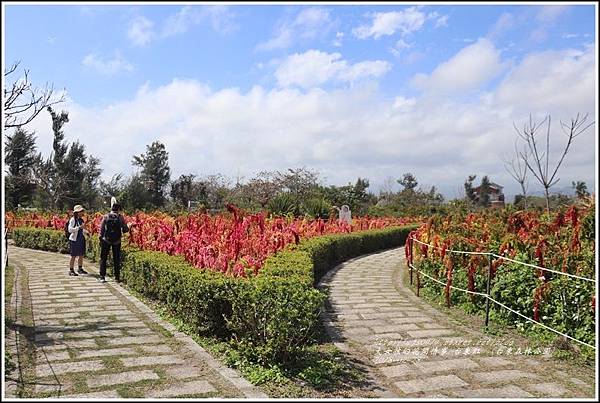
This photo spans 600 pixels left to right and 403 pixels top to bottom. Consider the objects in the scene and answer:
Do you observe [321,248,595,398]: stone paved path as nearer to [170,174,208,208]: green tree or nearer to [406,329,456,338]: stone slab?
[406,329,456,338]: stone slab

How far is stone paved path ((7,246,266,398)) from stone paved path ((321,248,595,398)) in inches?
54.0

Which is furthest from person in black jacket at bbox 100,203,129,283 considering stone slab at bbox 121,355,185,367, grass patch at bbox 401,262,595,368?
grass patch at bbox 401,262,595,368

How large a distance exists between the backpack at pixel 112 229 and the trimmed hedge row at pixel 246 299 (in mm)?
843

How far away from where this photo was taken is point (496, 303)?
6148 millimetres

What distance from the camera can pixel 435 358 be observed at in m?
4.77

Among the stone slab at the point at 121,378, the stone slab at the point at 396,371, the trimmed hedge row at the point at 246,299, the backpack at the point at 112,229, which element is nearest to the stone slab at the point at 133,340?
the trimmed hedge row at the point at 246,299

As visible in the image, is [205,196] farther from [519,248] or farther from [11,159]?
[519,248]

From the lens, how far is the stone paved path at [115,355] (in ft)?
12.5

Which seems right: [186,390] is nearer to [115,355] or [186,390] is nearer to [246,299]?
[246,299]

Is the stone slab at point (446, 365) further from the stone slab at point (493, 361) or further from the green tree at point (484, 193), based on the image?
the green tree at point (484, 193)

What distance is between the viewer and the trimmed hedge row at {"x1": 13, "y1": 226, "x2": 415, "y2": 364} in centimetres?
429

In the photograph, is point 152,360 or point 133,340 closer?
point 152,360

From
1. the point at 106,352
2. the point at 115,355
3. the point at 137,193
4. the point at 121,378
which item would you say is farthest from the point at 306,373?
the point at 137,193

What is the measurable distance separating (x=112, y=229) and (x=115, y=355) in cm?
497
